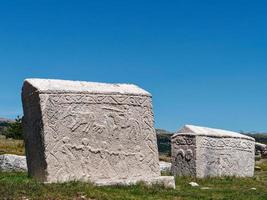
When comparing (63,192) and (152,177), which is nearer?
(63,192)

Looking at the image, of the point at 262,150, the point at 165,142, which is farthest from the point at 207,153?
the point at 165,142

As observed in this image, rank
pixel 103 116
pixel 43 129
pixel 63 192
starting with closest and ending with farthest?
1. pixel 63 192
2. pixel 43 129
3. pixel 103 116

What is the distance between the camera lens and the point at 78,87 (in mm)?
14836

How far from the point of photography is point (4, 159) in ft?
72.8

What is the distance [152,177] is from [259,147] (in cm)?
3258

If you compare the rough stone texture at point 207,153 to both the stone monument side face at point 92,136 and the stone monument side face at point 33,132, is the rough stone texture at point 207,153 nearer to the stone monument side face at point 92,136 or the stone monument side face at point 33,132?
the stone monument side face at point 92,136

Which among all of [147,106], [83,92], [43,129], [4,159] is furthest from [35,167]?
[4,159]

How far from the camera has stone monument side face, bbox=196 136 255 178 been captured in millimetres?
22094

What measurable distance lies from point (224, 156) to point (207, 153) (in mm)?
1257

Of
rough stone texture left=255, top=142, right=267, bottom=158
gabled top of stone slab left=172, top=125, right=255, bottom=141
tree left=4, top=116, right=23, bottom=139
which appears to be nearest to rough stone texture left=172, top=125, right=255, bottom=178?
gabled top of stone slab left=172, top=125, right=255, bottom=141

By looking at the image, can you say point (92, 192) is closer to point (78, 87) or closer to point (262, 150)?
point (78, 87)

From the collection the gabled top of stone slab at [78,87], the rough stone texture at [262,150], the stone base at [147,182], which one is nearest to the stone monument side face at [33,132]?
the gabled top of stone slab at [78,87]

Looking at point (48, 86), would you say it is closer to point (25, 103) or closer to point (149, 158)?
point (25, 103)

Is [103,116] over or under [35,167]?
over
